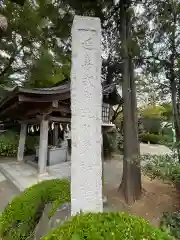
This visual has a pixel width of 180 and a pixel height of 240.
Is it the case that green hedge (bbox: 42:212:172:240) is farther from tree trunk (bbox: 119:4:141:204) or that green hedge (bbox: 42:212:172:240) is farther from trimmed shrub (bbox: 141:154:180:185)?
tree trunk (bbox: 119:4:141:204)

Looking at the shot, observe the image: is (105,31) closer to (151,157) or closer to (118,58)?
(118,58)

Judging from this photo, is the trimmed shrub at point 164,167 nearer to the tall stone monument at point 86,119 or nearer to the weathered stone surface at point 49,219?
the weathered stone surface at point 49,219

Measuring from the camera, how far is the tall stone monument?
2.21 metres

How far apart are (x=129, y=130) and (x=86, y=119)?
14.7ft

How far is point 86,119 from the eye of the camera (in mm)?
2244

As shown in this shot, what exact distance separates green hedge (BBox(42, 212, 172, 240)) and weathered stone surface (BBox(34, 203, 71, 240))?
3.81 feet

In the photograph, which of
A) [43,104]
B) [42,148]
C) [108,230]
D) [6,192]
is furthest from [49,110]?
[108,230]

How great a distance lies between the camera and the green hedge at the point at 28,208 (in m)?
2.47

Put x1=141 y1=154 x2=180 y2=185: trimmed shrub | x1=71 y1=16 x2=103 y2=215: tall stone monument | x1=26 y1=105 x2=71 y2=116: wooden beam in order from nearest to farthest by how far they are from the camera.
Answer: x1=71 y1=16 x2=103 y2=215: tall stone monument → x1=141 y1=154 x2=180 y2=185: trimmed shrub → x1=26 y1=105 x2=71 y2=116: wooden beam

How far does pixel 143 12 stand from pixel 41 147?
5734mm

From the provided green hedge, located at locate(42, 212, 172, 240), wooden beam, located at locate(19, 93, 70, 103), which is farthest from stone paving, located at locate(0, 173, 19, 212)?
green hedge, located at locate(42, 212, 172, 240)

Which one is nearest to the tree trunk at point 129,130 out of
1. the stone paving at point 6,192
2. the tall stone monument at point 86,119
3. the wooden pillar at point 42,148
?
the wooden pillar at point 42,148

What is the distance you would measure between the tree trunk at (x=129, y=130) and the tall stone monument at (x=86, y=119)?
4090 millimetres

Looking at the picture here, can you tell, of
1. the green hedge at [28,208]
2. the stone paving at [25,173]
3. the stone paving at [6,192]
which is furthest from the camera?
the stone paving at [25,173]
